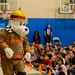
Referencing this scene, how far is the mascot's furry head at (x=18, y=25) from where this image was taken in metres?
4.51

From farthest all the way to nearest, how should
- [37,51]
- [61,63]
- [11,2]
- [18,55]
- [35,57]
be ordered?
[11,2], [37,51], [35,57], [61,63], [18,55]

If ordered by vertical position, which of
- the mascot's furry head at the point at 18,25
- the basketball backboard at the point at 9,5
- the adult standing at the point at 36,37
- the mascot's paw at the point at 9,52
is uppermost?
the basketball backboard at the point at 9,5

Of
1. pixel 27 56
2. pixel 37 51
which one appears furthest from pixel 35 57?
pixel 27 56

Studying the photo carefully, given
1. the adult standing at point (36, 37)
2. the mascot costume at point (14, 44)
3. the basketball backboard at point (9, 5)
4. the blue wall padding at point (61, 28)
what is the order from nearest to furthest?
the mascot costume at point (14, 44), the basketball backboard at point (9, 5), the adult standing at point (36, 37), the blue wall padding at point (61, 28)

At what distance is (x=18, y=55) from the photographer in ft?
14.8

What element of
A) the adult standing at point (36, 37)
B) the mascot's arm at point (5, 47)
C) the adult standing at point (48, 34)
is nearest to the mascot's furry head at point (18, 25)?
the mascot's arm at point (5, 47)

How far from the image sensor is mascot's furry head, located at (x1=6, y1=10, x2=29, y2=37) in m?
4.51

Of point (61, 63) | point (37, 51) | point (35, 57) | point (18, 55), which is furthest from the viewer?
point (37, 51)

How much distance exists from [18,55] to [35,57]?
5402mm

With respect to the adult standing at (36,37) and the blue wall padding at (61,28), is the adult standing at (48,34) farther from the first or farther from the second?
the adult standing at (36,37)

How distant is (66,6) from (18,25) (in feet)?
31.6

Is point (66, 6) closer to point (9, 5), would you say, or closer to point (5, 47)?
point (9, 5)

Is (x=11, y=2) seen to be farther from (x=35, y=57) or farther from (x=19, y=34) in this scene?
(x=19, y=34)

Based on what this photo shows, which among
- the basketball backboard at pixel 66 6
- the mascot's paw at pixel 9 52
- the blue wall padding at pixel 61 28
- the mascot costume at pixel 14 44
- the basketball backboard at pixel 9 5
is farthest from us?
the blue wall padding at pixel 61 28
